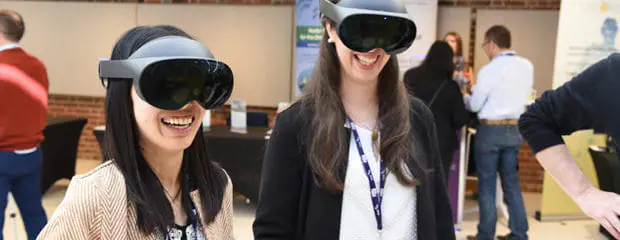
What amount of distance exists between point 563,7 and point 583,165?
1.37 metres

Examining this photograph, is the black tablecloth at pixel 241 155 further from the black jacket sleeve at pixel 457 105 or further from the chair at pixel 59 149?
the black jacket sleeve at pixel 457 105

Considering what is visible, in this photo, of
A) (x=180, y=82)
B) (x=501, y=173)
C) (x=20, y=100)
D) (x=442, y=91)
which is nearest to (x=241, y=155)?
(x=442, y=91)

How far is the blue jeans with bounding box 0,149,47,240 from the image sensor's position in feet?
10.2

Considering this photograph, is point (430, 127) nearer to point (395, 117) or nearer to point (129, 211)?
point (395, 117)

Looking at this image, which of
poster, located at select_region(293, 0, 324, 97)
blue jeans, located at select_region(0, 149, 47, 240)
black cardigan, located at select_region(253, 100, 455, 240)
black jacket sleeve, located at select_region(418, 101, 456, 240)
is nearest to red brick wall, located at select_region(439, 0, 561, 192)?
poster, located at select_region(293, 0, 324, 97)

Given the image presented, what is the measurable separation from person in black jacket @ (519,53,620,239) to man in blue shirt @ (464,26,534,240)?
267 cm

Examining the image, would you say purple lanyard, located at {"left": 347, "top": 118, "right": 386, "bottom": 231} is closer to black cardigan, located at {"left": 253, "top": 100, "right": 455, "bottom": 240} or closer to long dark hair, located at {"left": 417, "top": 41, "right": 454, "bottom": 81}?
black cardigan, located at {"left": 253, "top": 100, "right": 455, "bottom": 240}

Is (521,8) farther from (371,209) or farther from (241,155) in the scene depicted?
(371,209)

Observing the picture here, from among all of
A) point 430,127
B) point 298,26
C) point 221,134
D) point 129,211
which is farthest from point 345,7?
point 298,26

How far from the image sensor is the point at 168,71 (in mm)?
990

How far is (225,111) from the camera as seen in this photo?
6.71 metres

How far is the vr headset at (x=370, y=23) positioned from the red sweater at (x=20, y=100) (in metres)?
2.41

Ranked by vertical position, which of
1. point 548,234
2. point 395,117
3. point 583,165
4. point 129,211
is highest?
point 395,117

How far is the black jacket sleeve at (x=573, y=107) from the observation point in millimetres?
1425
